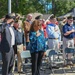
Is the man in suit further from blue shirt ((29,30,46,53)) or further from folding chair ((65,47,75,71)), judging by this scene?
folding chair ((65,47,75,71))

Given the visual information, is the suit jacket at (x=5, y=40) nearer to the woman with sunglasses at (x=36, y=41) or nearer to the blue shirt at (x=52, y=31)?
the woman with sunglasses at (x=36, y=41)

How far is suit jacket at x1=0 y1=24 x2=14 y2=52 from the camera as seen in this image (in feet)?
27.0

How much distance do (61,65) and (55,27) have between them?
1.45 metres

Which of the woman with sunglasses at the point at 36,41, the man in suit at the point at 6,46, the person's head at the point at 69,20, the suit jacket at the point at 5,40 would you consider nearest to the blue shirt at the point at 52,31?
the person's head at the point at 69,20

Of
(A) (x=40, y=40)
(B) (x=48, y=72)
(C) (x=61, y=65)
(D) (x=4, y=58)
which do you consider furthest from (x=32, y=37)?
(C) (x=61, y=65)

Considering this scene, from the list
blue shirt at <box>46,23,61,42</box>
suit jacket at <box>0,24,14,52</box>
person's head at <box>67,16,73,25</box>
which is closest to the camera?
suit jacket at <box>0,24,14,52</box>

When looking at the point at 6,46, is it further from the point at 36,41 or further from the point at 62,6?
the point at 62,6

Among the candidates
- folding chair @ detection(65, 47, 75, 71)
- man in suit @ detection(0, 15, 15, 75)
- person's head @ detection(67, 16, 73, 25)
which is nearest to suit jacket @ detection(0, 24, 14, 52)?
man in suit @ detection(0, 15, 15, 75)

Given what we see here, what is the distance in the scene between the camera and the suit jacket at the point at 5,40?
8.22m

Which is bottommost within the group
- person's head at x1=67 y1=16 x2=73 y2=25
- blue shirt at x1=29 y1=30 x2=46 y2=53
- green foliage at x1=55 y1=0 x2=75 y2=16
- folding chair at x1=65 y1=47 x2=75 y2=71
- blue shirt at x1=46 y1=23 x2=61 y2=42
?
folding chair at x1=65 y1=47 x2=75 y2=71

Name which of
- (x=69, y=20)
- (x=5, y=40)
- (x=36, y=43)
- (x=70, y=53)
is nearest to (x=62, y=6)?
(x=69, y=20)

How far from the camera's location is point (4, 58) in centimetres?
834

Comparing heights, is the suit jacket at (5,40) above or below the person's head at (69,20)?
below

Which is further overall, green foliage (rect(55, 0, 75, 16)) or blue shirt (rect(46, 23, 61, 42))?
green foliage (rect(55, 0, 75, 16))
